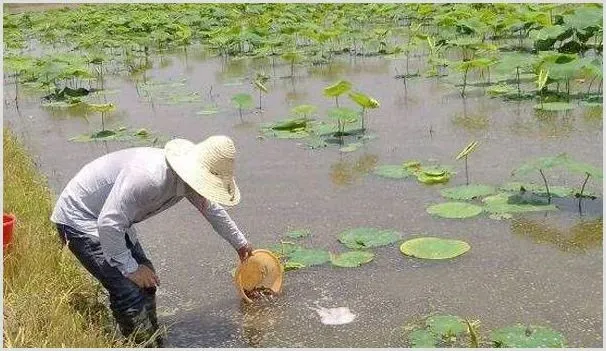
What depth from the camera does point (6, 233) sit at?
12.2ft

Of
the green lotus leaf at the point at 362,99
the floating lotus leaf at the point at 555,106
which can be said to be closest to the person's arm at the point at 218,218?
the green lotus leaf at the point at 362,99

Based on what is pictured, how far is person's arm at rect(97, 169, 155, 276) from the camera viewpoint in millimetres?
2926

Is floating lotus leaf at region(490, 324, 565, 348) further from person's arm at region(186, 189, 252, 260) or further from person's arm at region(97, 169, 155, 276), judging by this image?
person's arm at region(97, 169, 155, 276)

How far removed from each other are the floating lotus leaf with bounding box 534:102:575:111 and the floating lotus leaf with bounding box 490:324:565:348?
419 cm

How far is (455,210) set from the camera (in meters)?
4.65

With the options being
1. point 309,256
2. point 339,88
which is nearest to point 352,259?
point 309,256

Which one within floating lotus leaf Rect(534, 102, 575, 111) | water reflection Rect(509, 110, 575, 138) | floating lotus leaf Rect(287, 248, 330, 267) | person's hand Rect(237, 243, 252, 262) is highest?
person's hand Rect(237, 243, 252, 262)

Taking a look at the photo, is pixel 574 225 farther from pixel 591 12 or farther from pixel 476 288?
pixel 591 12

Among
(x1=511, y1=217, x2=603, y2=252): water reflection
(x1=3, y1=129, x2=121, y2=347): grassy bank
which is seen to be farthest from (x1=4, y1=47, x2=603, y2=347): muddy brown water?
(x1=3, y1=129, x2=121, y2=347): grassy bank

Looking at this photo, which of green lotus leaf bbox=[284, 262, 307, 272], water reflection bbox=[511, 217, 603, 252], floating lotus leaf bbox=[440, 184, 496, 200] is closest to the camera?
green lotus leaf bbox=[284, 262, 307, 272]

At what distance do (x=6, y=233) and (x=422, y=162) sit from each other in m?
3.14

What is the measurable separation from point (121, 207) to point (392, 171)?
294cm

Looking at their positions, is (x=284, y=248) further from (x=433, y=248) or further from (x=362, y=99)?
(x=362, y=99)

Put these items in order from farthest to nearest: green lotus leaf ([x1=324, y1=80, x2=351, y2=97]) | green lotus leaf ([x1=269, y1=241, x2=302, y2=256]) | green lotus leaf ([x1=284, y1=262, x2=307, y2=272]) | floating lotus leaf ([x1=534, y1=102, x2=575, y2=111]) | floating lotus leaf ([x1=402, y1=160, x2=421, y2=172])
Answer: floating lotus leaf ([x1=534, y1=102, x2=575, y2=111])
green lotus leaf ([x1=324, y1=80, x2=351, y2=97])
floating lotus leaf ([x1=402, y1=160, x2=421, y2=172])
green lotus leaf ([x1=269, y1=241, x2=302, y2=256])
green lotus leaf ([x1=284, y1=262, x2=307, y2=272])
